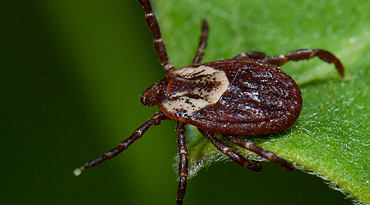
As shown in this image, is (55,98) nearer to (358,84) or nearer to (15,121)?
(15,121)

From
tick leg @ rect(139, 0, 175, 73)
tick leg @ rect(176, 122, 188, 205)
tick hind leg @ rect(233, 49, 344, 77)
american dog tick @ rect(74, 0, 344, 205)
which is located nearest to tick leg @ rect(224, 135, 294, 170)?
american dog tick @ rect(74, 0, 344, 205)

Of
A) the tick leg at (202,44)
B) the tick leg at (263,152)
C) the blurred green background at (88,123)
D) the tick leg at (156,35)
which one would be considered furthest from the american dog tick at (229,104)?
the blurred green background at (88,123)

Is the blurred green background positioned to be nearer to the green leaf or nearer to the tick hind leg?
the green leaf

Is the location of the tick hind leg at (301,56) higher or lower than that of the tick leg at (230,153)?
higher

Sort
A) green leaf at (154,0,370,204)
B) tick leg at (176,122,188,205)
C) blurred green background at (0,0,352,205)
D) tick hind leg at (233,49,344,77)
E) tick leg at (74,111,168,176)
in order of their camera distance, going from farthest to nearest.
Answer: blurred green background at (0,0,352,205) < tick hind leg at (233,49,344,77) < tick leg at (176,122,188,205) < tick leg at (74,111,168,176) < green leaf at (154,0,370,204)

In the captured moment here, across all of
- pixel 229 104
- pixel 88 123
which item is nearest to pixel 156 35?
pixel 88 123

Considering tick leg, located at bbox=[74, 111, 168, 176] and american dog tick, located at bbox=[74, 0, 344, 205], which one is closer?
american dog tick, located at bbox=[74, 0, 344, 205]

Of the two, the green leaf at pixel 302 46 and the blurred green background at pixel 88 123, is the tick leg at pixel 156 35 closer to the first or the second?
the green leaf at pixel 302 46
